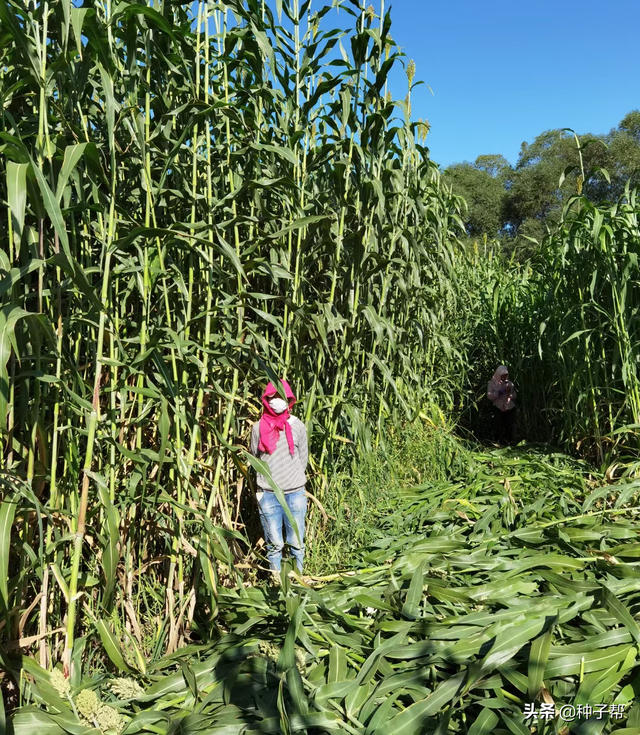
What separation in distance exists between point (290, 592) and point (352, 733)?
2.44 feet

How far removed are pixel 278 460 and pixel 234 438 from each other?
0.85 feet

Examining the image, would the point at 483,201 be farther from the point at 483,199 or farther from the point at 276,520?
the point at 276,520

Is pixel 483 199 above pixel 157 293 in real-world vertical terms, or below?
above

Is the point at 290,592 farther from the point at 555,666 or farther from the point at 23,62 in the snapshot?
the point at 23,62

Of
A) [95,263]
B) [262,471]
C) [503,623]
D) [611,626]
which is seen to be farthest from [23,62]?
[611,626]

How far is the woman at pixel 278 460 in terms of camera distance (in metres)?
2.72

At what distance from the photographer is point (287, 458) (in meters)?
2.82

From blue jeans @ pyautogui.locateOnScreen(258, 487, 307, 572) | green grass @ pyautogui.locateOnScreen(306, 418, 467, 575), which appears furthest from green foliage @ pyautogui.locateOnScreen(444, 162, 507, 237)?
blue jeans @ pyautogui.locateOnScreen(258, 487, 307, 572)

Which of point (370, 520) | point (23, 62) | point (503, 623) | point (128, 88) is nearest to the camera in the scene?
point (23, 62)

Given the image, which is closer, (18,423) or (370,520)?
(18,423)

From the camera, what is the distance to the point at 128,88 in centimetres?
208

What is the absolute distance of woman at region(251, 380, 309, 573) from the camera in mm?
2717

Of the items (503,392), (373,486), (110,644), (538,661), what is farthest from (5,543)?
(503,392)

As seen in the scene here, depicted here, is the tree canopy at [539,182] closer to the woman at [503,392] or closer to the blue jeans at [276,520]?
the woman at [503,392]
